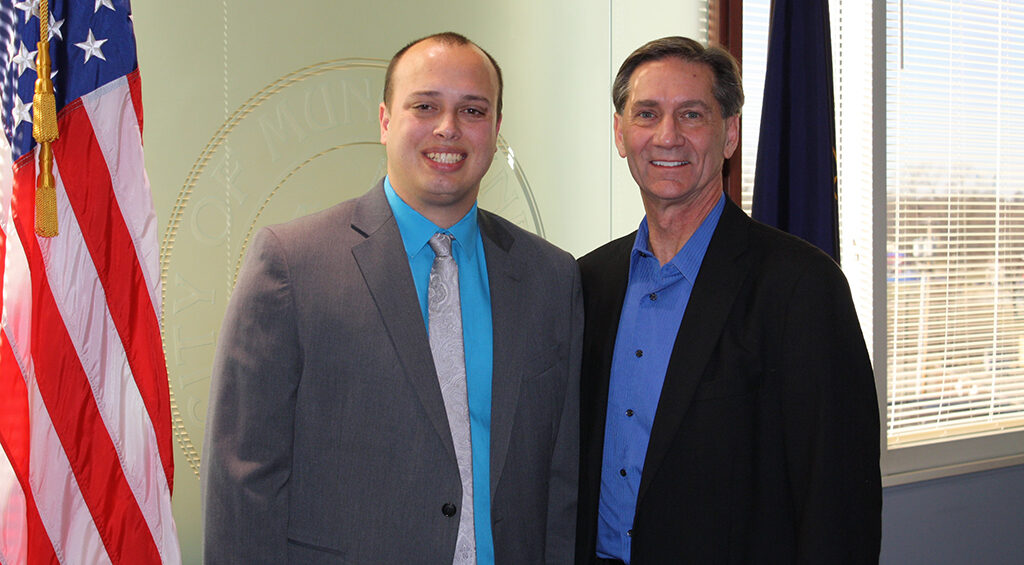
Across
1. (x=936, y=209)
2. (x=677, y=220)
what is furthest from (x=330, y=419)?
(x=936, y=209)

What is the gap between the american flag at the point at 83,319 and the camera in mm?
1662

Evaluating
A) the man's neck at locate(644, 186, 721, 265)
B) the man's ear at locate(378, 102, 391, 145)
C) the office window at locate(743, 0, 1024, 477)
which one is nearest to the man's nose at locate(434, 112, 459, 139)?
the man's ear at locate(378, 102, 391, 145)

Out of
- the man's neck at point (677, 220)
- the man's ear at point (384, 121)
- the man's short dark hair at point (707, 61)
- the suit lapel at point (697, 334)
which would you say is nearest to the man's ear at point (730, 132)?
the man's short dark hair at point (707, 61)

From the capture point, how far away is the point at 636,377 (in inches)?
68.7

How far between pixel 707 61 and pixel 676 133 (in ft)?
0.61

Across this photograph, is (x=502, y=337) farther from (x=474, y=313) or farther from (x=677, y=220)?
(x=677, y=220)

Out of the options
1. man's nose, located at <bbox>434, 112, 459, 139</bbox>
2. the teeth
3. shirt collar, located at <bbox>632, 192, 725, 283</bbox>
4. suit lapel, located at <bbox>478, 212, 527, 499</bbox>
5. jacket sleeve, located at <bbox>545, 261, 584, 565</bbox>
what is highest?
man's nose, located at <bbox>434, 112, 459, 139</bbox>

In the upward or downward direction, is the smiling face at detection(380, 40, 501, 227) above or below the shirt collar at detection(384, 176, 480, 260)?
above

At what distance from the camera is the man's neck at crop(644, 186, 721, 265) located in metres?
1.85

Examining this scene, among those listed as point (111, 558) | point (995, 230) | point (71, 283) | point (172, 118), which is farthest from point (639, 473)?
point (995, 230)

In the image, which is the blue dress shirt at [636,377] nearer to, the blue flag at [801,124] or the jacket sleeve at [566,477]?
the jacket sleeve at [566,477]

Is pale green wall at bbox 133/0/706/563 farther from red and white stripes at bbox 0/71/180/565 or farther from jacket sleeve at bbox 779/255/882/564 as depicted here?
jacket sleeve at bbox 779/255/882/564

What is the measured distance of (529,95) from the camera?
2807 mm

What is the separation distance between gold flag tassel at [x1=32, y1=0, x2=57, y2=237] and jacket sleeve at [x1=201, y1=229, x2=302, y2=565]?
445 millimetres
